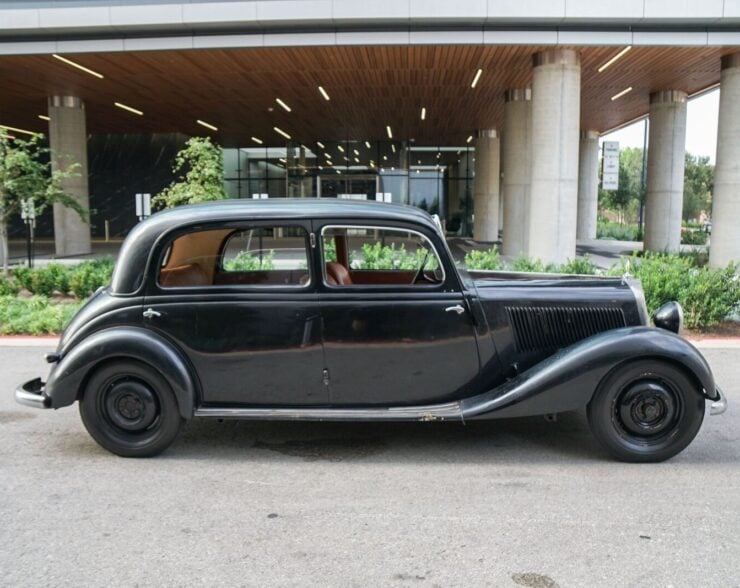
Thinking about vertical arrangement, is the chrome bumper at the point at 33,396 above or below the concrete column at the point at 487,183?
below

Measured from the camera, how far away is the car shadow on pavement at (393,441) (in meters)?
4.68

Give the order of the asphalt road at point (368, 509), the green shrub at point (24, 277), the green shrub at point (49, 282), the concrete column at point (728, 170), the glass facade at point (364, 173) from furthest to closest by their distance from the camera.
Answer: the glass facade at point (364, 173) → the concrete column at point (728, 170) → the green shrub at point (24, 277) → the green shrub at point (49, 282) → the asphalt road at point (368, 509)

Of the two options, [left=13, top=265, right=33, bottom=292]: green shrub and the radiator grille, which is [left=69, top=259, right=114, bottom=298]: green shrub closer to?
[left=13, top=265, right=33, bottom=292]: green shrub

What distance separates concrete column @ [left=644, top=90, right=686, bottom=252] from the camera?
2164 centimetres

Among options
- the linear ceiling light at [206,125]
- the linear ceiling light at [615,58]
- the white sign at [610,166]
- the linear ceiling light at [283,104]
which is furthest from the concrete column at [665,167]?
the linear ceiling light at [206,125]

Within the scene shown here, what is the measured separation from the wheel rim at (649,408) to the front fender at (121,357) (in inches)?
118

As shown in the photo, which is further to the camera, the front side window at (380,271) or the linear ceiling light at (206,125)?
the linear ceiling light at (206,125)

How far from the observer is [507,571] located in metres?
3.14

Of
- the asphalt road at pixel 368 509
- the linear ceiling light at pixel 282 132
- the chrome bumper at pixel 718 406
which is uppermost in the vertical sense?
the linear ceiling light at pixel 282 132

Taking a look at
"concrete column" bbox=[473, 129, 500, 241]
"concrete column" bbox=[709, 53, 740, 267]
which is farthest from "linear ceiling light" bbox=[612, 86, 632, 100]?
"concrete column" bbox=[473, 129, 500, 241]

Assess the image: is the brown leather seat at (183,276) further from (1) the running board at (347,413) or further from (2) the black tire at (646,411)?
(2) the black tire at (646,411)

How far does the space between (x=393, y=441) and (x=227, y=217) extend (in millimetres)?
2097

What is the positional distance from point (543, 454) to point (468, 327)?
1.08m

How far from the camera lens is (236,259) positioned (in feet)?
17.2
